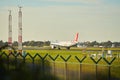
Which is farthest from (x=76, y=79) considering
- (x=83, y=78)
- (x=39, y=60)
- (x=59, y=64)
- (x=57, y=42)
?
(x=57, y=42)

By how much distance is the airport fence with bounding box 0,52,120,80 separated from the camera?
51.3ft

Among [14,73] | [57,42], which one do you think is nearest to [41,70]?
[14,73]

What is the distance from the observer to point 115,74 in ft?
51.2

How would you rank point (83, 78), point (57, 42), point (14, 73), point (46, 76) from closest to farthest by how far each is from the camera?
point (14, 73), point (83, 78), point (46, 76), point (57, 42)

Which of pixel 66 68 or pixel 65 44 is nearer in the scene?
pixel 66 68

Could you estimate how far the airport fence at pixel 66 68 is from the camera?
15641mm

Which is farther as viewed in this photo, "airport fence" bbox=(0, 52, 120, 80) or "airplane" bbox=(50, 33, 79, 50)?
"airplane" bbox=(50, 33, 79, 50)

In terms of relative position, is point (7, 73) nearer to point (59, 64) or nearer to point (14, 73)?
point (14, 73)

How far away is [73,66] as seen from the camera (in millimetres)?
17250

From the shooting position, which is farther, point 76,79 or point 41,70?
point 41,70

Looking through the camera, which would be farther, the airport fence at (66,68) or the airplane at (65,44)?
the airplane at (65,44)

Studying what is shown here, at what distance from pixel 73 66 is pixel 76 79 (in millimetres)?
621

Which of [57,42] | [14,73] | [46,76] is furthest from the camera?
[57,42]

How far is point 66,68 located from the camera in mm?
17688
